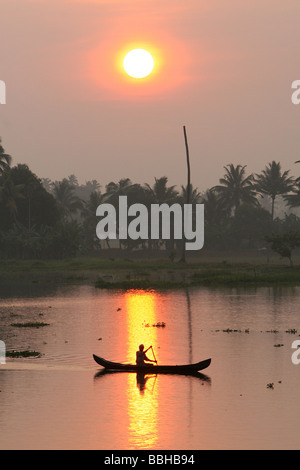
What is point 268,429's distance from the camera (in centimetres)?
2303

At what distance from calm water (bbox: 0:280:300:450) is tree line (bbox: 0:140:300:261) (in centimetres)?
5584

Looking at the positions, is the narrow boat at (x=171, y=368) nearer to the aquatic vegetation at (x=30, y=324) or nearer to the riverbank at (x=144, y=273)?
the aquatic vegetation at (x=30, y=324)

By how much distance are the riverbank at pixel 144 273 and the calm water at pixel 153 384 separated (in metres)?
21.4

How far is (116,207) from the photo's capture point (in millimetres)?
133500

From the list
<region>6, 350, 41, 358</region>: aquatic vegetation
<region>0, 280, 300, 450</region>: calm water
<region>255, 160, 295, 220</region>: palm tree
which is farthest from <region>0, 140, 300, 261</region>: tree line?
<region>6, 350, 41, 358</region>: aquatic vegetation

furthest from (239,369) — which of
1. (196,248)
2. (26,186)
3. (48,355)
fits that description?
(196,248)

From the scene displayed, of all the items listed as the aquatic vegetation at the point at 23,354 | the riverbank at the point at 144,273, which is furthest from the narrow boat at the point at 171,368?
the riverbank at the point at 144,273

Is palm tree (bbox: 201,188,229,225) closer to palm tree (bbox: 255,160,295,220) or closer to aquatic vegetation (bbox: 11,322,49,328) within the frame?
palm tree (bbox: 255,160,295,220)

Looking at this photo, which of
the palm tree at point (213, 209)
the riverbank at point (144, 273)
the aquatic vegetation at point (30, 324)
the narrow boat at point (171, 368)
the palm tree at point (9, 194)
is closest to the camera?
the narrow boat at point (171, 368)

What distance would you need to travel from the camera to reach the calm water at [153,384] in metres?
22.5

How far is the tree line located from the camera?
10906 cm
